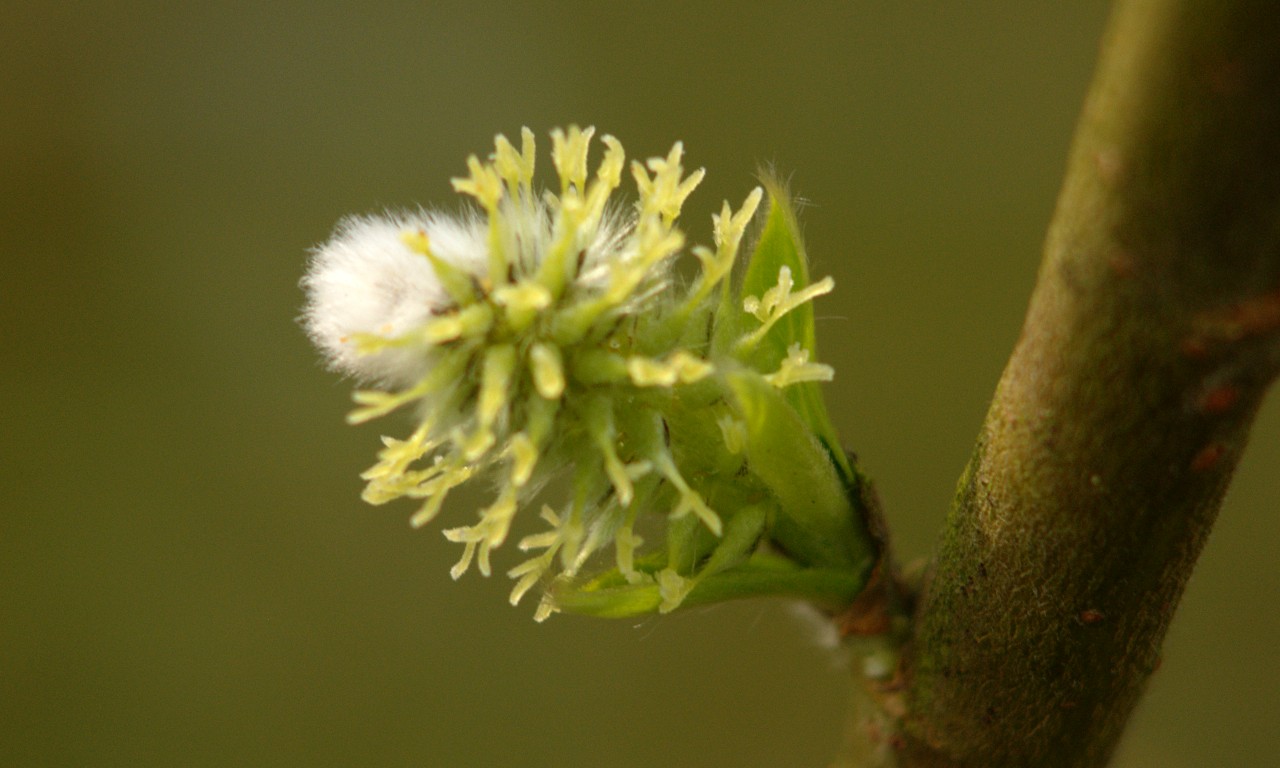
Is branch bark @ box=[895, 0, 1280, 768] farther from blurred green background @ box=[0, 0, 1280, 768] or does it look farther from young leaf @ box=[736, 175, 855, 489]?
blurred green background @ box=[0, 0, 1280, 768]

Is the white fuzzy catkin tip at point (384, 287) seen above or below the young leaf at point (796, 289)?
above

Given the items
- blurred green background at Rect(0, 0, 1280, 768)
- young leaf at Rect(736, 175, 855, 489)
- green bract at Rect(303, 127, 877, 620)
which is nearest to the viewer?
green bract at Rect(303, 127, 877, 620)

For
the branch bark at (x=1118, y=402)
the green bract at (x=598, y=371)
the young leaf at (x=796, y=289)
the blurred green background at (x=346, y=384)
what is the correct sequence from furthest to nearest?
the blurred green background at (x=346, y=384) < the young leaf at (x=796, y=289) < the green bract at (x=598, y=371) < the branch bark at (x=1118, y=402)

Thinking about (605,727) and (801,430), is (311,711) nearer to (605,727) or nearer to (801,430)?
(605,727)

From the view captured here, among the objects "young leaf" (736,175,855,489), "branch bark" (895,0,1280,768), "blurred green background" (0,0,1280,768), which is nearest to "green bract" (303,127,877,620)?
"young leaf" (736,175,855,489)

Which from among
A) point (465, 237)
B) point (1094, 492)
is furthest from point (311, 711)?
point (1094, 492)

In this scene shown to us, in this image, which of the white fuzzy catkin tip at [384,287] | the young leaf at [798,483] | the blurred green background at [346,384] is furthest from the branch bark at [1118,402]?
the blurred green background at [346,384]

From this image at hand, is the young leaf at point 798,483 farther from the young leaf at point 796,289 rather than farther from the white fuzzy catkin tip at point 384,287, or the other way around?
the white fuzzy catkin tip at point 384,287
